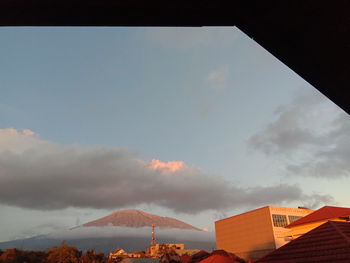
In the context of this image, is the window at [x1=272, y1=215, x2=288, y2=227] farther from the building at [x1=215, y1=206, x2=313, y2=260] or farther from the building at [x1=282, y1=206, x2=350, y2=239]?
the building at [x1=282, y1=206, x2=350, y2=239]

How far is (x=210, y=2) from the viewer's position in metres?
1.81

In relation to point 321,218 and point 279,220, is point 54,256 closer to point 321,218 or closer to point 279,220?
point 321,218

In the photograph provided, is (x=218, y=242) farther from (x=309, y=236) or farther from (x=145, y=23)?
(x=145, y=23)

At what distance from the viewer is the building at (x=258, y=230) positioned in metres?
75.1

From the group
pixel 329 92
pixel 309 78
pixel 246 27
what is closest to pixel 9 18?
pixel 246 27

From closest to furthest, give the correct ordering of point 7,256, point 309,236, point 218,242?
point 309,236, point 7,256, point 218,242


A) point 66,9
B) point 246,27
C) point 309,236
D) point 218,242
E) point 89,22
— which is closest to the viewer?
point 66,9

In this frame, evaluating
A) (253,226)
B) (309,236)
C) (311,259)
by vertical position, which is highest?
(253,226)

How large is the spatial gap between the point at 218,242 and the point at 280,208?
88.4ft

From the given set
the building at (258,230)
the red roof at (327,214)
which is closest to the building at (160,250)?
the building at (258,230)

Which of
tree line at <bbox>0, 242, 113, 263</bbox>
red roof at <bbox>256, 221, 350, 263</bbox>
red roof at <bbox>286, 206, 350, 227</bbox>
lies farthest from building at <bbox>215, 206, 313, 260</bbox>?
red roof at <bbox>256, 221, 350, 263</bbox>

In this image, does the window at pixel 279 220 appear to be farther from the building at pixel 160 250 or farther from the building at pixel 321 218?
the building at pixel 321 218

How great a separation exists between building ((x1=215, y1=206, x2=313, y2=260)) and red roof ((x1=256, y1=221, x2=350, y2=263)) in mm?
64067

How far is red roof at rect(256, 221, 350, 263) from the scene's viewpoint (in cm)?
1270
